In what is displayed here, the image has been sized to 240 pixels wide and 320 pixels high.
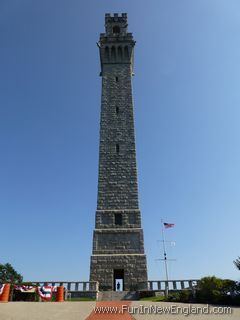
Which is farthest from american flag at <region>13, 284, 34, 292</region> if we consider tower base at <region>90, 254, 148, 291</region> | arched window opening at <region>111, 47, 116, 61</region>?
arched window opening at <region>111, 47, 116, 61</region>

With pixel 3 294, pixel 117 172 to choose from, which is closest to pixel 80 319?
pixel 3 294

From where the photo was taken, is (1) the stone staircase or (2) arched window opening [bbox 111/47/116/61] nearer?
(1) the stone staircase

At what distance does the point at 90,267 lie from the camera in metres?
28.9

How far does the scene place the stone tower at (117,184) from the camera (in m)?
28.8

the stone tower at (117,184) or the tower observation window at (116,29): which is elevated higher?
the tower observation window at (116,29)

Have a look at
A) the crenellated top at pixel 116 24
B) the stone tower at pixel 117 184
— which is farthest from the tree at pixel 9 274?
the crenellated top at pixel 116 24

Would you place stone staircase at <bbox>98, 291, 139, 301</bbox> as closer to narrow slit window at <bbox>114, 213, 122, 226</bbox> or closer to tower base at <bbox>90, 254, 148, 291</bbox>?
tower base at <bbox>90, 254, 148, 291</bbox>

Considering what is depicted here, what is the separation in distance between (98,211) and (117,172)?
4961 millimetres

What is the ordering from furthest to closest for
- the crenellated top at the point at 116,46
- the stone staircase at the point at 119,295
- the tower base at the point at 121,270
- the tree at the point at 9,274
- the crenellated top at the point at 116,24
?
1. the tree at the point at 9,274
2. the crenellated top at the point at 116,24
3. the crenellated top at the point at 116,46
4. the tower base at the point at 121,270
5. the stone staircase at the point at 119,295

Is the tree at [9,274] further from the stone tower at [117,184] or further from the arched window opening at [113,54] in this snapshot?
the arched window opening at [113,54]

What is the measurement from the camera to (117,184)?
33094mm

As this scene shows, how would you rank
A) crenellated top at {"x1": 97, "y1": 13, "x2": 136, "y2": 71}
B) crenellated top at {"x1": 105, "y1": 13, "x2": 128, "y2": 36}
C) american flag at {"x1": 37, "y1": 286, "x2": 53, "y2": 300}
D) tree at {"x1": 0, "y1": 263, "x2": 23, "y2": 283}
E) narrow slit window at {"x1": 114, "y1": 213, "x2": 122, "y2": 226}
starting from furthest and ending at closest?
tree at {"x1": 0, "y1": 263, "x2": 23, "y2": 283}, crenellated top at {"x1": 105, "y1": 13, "x2": 128, "y2": 36}, crenellated top at {"x1": 97, "y1": 13, "x2": 136, "y2": 71}, narrow slit window at {"x1": 114, "y1": 213, "x2": 122, "y2": 226}, american flag at {"x1": 37, "y1": 286, "x2": 53, "y2": 300}

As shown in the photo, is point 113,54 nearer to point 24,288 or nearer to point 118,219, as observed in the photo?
point 118,219

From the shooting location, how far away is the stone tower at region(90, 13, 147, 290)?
94.5ft
